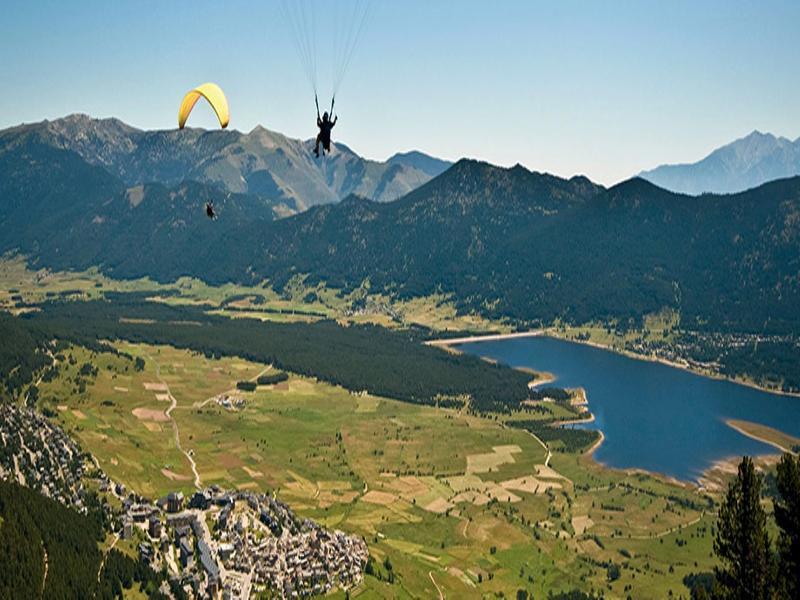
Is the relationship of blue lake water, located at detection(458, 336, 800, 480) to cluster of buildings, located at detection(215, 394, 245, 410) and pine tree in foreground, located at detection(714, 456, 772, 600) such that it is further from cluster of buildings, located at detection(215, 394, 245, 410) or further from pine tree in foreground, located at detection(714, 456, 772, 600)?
pine tree in foreground, located at detection(714, 456, 772, 600)

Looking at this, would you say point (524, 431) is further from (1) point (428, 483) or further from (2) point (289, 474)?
(2) point (289, 474)

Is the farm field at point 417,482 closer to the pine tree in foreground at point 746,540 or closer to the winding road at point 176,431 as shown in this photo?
the winding road at point 176,431

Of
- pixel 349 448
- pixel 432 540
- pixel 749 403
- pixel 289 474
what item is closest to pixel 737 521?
pixel 432 540

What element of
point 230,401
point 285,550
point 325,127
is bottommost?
point 230,401

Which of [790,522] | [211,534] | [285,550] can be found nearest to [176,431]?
[211,534]

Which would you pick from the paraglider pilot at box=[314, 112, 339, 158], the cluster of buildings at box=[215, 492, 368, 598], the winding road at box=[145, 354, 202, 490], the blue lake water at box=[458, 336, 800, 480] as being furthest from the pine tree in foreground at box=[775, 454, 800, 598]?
the blue lake water at box=[458, 336, 800, 480]

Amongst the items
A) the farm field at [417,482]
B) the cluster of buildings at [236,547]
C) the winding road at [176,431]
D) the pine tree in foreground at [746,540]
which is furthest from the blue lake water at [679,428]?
the pine tree in foreground at [746,540]

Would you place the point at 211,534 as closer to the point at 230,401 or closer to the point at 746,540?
the point at 746,540
